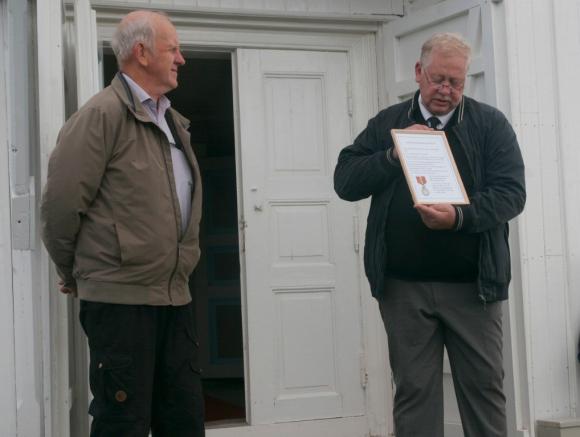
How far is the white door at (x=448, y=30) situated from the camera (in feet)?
15.4

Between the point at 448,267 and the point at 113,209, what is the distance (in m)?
1.21

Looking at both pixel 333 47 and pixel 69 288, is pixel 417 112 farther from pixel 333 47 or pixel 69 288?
pixel 333 47

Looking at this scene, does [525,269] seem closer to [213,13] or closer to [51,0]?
[213,13]

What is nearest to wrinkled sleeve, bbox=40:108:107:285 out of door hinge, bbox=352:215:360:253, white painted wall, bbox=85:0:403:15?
white painted wall, bbox=85:0:403:15

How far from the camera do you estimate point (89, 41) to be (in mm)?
4055

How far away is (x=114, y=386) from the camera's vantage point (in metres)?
3.03

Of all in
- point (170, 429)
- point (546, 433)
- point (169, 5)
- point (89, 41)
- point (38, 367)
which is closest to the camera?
point (170, 429)

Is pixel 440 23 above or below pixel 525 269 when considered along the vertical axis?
above

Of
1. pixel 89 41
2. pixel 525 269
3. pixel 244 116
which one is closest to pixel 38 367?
pixel 89 41

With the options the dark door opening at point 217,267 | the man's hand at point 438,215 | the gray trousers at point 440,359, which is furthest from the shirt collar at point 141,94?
the dark door opening at point 217,267

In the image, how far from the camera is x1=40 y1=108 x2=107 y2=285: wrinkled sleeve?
3.05m

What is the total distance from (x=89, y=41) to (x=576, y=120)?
2489 millimetres

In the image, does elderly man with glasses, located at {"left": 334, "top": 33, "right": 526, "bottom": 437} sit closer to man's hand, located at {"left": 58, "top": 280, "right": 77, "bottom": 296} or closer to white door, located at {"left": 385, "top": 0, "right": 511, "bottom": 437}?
man's hand, located at {"left": 58, "top": 280, "right": 77, "bottom": 296}

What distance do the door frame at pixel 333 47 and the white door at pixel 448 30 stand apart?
6.3 inches
